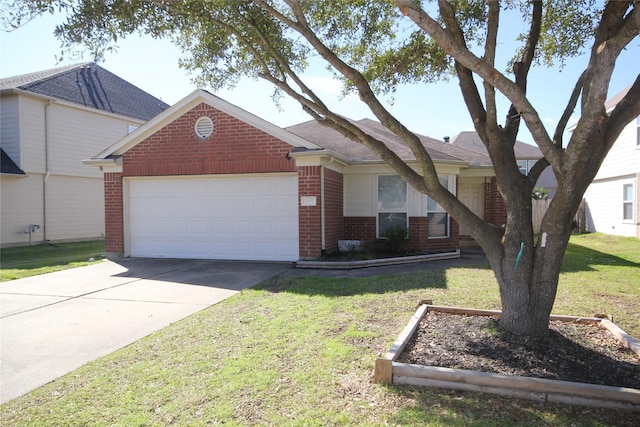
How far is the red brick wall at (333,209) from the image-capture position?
1137 cm

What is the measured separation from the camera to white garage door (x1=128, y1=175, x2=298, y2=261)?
11.5 metres

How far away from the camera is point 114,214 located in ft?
41.2

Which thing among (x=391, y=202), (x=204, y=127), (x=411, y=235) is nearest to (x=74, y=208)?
(x=204, y=127)

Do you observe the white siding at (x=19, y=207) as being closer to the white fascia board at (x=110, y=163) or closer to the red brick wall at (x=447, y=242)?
the white fascia board at (x=110, y=163)

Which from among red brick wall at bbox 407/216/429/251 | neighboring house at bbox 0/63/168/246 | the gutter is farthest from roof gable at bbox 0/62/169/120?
red brick wall at bbox 407/216/429/251

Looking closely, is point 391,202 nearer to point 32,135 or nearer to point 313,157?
point 313,157

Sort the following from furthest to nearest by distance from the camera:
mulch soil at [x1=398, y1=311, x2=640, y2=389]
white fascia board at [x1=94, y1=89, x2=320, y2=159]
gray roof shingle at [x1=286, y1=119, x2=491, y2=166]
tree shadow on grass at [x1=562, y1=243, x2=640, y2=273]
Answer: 1. gray roof shingle at [x1=286, y1=119, x2=491, y2=166]
2. white fascia board at [x1=94, y1=89, x2=320, y2=159]
3. tree shadow on grass at [x1=562, y1=243, x2=640, y2=273]
4. mulch soil at [x1=398, y1=311, x2=640, y2=389]

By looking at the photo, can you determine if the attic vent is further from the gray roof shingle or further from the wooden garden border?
the wooden garden border

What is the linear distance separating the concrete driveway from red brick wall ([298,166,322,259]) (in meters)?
0.69

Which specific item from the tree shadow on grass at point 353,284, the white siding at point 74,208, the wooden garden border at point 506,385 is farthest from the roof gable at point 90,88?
the wooden garden border at point 506,385

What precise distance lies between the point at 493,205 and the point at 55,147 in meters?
17.2

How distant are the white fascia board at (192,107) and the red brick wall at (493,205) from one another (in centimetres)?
819

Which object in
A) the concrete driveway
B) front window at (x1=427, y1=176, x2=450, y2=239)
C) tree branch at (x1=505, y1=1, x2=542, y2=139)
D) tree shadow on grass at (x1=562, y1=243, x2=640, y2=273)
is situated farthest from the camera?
front window at (x1=427, y1=176, x2=450, y2=239)

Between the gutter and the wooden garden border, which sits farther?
the gutter
